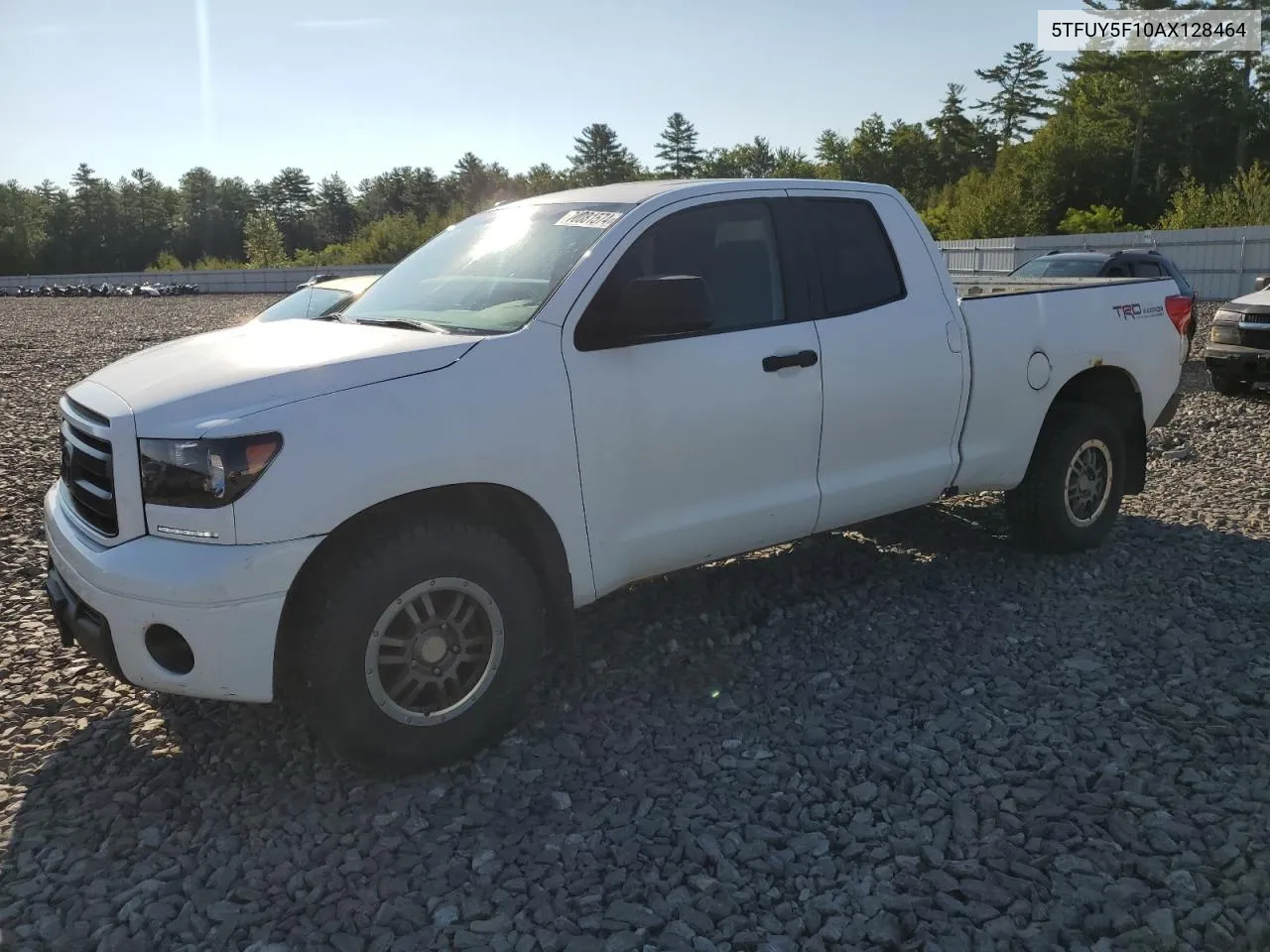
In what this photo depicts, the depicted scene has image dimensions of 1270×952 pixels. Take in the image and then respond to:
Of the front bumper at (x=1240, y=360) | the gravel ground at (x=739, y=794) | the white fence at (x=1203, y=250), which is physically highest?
the white fence at (x=1203, y=250)

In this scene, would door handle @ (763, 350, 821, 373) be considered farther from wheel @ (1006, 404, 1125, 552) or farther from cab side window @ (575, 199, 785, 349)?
wheel @ (1006, 404, 1125, 552)

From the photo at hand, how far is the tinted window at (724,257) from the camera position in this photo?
400 centimetres

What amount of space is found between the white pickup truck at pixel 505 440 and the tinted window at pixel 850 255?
1cm

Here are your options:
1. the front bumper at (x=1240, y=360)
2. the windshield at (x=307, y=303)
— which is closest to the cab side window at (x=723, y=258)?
the windshield at (x=307, y=303)

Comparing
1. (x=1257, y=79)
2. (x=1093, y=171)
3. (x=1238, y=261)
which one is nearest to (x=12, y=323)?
(x=1238, y=261)

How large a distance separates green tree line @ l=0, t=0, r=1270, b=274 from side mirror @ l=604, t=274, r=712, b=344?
122 ft

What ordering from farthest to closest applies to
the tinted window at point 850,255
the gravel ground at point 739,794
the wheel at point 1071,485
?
the wheel at point 1071,485, the tinted window at point 850,255, the gravel ground at point 739,794

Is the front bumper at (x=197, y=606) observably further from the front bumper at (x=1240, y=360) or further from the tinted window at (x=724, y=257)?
the front bumper at (x=1240, y=360)

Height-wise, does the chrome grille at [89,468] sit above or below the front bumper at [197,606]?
above

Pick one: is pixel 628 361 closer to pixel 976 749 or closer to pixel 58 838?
pixel 976 749

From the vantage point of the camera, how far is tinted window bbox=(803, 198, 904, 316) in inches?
176

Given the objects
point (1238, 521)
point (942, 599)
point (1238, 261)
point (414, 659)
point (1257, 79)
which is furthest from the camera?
point (1257, 79)

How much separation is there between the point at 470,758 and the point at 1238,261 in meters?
29.9

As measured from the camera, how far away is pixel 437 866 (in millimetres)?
3012
